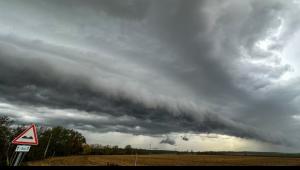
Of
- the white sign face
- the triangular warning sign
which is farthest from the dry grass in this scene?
the white sign face

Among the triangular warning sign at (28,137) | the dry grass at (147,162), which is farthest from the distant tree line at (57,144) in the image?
the triangular warning sign at (28,137)

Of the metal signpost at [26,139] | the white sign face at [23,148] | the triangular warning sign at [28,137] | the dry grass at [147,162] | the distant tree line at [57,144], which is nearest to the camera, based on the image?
the white sign face at [23,148]

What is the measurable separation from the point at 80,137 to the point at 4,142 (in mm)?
61186

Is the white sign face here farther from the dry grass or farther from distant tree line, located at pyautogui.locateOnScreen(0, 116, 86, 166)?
distant tree line, located at pyautogui.locateOnScreen(0, 116, 86, 166)

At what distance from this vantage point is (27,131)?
9.56m

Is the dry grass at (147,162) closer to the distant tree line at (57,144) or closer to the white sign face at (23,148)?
the distant tree line at (57,144)

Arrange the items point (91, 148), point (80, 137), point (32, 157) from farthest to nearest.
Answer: point (91, 148) < point (80, 137) < point (32, 157)

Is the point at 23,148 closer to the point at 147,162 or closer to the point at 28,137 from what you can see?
the point at 28,137

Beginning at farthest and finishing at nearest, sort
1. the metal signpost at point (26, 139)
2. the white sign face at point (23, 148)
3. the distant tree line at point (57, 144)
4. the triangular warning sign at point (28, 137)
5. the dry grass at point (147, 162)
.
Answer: the distant tree line at point (57, 144), the dry grass at point (147, 162), the triangular warning sign at point (28, 137), the metal signpost at point (26, 139), the white sign face at point (23, 148)
